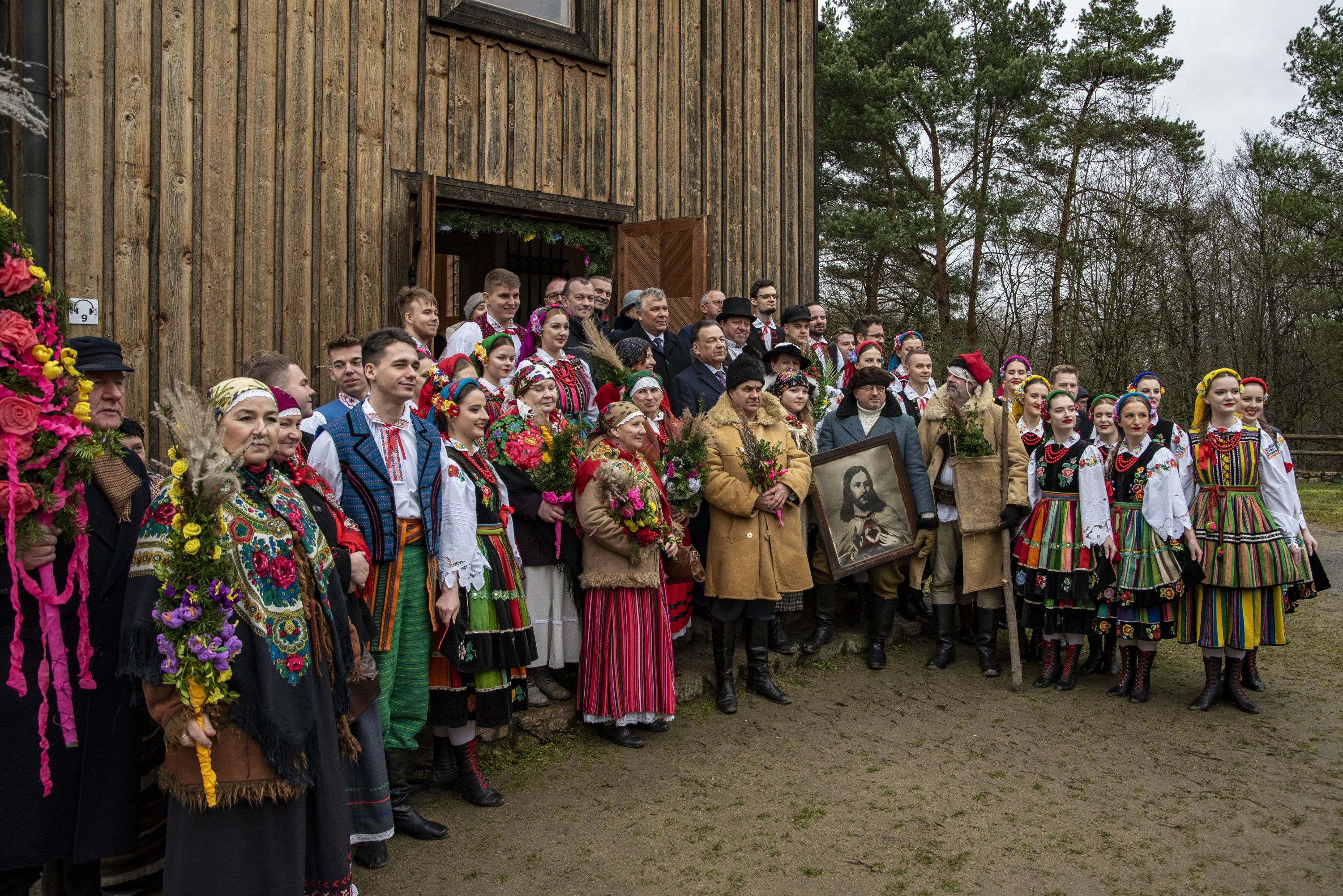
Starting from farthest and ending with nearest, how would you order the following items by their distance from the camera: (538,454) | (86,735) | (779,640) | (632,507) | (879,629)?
(879,629) → (779,640) → (538,454) → (632,507) → (86,735)

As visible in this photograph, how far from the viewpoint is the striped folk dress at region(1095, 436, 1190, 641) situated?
240 inches

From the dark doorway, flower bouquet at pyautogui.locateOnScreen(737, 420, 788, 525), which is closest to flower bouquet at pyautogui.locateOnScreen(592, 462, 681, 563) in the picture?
flower bouquet at pyautogui.locateOnScreen(737, 420, 788, 525)

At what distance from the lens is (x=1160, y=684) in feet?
21.7

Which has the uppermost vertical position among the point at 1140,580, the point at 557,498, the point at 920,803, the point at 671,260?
the point at 671,260

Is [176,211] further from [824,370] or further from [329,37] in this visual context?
[824,370]

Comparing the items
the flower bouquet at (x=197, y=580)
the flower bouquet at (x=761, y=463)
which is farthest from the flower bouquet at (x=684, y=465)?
the flower bouquet at (x=197, y=580)

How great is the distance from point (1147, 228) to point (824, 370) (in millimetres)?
14994

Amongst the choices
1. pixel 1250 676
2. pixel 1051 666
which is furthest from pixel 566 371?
pixel 1250 676

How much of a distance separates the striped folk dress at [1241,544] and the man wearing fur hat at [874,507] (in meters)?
1.73

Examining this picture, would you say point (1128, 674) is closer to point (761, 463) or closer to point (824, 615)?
point (824, 615)

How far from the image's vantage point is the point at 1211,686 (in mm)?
6145

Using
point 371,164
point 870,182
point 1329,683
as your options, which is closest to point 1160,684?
point 1329,683

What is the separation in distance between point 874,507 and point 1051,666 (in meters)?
1.61

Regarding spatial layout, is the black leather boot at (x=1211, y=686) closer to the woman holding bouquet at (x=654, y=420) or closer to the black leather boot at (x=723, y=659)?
the black leather boot at (x=723, y=659)
